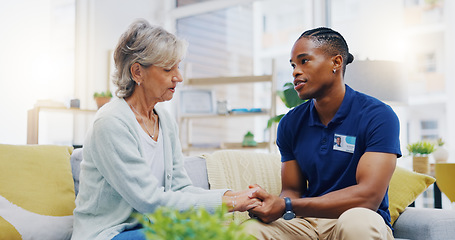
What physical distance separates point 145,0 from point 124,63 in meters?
3.96

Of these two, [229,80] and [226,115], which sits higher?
[229,80]

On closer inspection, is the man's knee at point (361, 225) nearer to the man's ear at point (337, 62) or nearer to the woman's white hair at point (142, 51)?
the man's ear at point (337, 62)

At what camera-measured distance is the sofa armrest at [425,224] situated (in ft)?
6.27

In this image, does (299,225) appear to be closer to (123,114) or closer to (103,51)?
(123,114)

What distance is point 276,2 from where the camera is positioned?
4.89m

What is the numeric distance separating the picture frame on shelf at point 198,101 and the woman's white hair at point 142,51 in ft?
9.36

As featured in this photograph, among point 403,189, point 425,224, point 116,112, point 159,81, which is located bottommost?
point 425,224

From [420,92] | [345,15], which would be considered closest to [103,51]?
[345,15]

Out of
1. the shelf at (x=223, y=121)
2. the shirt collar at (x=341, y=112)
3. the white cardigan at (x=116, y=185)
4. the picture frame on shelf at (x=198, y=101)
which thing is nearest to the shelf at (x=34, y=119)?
the picture frame on shelf at (x=198, y=101)

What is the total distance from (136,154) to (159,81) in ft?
1.09

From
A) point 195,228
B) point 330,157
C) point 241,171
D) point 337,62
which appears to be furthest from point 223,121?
point 195,228

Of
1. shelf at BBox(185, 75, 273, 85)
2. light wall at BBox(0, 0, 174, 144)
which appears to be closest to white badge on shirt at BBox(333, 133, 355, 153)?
shelf at BBox(185, 75, 273, 85)

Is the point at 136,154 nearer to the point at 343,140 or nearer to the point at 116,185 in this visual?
the point at 116,185

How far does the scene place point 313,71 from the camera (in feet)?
6.25
